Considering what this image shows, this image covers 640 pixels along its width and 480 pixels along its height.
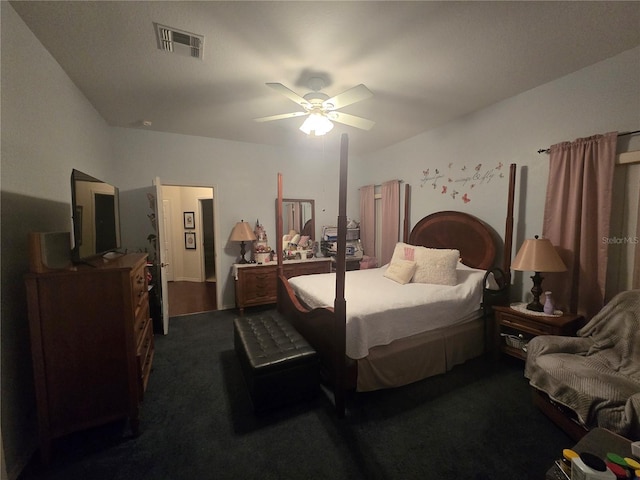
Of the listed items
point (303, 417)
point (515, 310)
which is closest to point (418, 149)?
point (515, 310)

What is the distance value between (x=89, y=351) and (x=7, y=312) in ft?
1.49

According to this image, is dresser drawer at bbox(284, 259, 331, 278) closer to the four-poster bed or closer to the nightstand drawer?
the four-poster bed

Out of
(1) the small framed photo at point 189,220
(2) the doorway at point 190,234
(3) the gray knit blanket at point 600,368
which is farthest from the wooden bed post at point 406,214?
(1) the small framed photo at point 189,220

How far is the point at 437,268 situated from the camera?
2.71 metres

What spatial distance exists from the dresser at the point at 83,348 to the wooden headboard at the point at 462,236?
3.26m

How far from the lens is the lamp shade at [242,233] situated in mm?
3842

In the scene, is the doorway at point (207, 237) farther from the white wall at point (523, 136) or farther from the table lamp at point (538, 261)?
the table lamp at point (538, 261)

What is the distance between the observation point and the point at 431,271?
8.95 ft

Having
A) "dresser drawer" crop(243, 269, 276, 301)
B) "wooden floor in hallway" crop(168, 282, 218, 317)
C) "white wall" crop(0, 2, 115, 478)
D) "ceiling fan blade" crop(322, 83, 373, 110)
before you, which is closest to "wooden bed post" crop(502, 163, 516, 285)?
"ceiling fan blade" crop(322, 83, 373, 110)

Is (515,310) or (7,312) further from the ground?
(7,312)

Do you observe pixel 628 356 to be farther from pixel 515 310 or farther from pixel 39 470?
pixel 39 470

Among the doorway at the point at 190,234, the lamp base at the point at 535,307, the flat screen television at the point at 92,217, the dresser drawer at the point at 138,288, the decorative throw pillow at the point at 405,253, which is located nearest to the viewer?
the flat screen television at the point at 92,217

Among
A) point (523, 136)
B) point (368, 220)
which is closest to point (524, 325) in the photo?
point (523, 136)

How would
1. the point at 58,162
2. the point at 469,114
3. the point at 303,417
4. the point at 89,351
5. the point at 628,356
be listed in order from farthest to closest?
the point at 469,114, the point at 58,162, the point at 303,417, the point at 628,356, the point at 89,351
